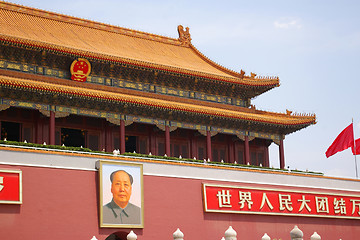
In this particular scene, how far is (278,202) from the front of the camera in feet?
90.2

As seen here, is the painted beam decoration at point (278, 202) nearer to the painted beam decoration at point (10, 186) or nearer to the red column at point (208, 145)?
the red column at point (208, 145)

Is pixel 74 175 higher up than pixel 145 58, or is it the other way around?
pixel 145 58

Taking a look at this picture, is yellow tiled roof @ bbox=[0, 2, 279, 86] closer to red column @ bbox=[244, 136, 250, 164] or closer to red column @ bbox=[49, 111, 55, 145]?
red column @ bbox=[49, 111, 55, 145]

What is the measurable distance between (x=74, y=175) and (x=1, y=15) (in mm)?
10407

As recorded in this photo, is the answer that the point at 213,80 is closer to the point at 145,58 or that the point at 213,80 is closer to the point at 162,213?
the point at 145,58

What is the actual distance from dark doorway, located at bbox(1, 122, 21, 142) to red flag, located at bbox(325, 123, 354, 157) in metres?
14.9

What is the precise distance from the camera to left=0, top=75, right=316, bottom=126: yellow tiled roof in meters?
24.1

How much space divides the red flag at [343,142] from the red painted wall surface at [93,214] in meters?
4.45

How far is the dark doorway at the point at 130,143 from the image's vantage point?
92.9 feet

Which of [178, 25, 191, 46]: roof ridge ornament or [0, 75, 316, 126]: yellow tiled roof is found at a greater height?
[178, 25, 191, 46]: roof ridge ornament

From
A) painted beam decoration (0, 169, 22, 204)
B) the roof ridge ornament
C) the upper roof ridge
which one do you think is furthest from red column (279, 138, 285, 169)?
painted beam decoration (0, 169, 22, 204)

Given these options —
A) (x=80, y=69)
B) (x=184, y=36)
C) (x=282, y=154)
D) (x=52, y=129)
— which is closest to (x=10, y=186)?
(x=52, y=129)

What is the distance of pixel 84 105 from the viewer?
25953mm

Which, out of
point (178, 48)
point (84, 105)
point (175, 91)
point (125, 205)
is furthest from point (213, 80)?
point (125, 205)
